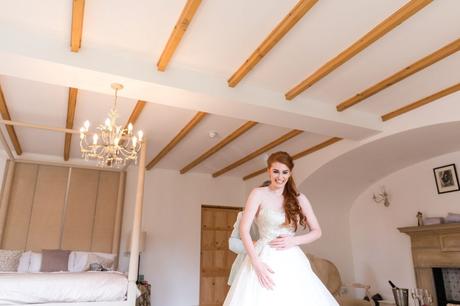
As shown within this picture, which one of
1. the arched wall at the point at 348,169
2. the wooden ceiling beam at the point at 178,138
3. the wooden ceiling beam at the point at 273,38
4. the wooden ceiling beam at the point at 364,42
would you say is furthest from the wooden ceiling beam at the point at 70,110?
the arched wall at the point at 348,169

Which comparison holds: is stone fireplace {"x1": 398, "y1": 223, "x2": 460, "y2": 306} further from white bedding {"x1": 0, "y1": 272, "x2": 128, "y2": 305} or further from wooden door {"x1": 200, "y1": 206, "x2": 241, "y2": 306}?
white bedding {"x1": 0, "y1": 272, "x2": 128, "y2": 305}

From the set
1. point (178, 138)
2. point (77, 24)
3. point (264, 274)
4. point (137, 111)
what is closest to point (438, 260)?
point (178, 138)

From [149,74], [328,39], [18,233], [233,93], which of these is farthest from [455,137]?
[18,233]

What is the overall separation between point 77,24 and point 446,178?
5046mm

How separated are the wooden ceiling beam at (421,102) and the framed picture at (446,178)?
150 centimetres

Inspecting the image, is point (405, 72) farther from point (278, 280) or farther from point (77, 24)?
point (77, 24)

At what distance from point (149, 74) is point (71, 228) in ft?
12.7

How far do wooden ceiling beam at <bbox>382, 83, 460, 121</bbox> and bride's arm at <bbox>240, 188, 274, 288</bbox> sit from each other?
2895 mm

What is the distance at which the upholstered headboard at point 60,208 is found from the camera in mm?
5406

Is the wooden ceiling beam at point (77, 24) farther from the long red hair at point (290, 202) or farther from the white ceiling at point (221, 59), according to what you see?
the long red hair at point (290, 202)

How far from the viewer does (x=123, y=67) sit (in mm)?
2885

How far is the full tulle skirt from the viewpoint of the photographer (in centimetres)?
146

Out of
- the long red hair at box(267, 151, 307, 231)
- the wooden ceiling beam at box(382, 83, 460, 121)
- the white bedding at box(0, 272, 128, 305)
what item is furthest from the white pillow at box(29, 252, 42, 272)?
the wooden ceiling beam at box(382, 83, 460, 121)

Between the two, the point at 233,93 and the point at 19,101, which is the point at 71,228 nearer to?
the point at 19,101
